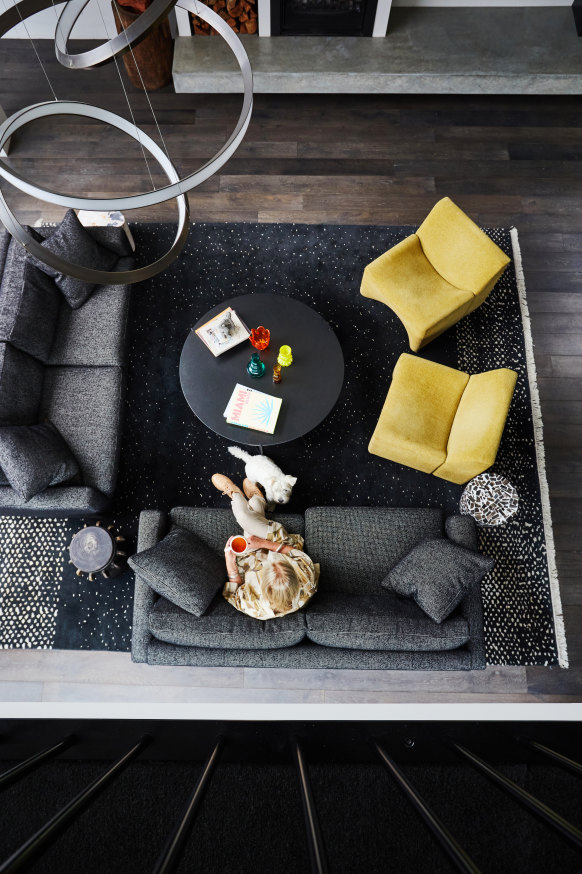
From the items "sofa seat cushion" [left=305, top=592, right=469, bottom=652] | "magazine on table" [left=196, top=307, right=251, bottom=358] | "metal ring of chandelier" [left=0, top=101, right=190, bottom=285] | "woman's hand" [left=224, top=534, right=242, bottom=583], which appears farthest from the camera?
"magazine on table" [left=196, top=307, right=251, bottom=358]

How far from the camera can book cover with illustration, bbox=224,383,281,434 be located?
2.95 metres

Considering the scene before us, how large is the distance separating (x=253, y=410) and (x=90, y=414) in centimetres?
89

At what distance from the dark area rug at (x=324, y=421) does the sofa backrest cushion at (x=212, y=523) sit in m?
0.27

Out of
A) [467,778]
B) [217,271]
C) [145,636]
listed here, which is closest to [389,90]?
[217,271]

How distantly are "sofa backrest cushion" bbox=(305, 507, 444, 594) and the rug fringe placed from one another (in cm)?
69

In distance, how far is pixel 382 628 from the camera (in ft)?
7.87

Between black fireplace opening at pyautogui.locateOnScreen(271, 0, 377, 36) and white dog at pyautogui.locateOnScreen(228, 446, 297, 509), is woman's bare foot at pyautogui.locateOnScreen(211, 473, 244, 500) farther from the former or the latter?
black fireplace opening at pyautogui.locateOnScreen(271, 0, 377, 36)

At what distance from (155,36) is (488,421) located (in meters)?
3.42

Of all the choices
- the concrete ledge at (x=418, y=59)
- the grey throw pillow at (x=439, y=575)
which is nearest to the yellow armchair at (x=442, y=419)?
the grey throw pillow at (x=439, y=575)

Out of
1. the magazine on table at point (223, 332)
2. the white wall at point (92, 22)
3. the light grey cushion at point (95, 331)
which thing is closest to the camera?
the magazine on table at point (223, 332)

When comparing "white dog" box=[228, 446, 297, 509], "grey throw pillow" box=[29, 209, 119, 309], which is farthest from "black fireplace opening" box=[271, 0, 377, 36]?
"white dog" box=[228, 446, 297, 509]

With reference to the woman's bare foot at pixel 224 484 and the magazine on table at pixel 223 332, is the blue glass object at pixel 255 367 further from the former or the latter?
the woman's bare foot at pixel 224 484

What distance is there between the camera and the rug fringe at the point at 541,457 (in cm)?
298

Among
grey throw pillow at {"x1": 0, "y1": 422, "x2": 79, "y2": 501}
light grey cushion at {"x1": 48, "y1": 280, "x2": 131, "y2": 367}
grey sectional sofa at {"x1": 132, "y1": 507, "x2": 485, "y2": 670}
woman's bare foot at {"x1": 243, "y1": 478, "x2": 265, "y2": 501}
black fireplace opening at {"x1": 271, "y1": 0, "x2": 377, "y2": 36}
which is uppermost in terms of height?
black fireplace opening at {"x1": 271, "y1": 0, "x2": 377, "y2": 36}
